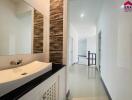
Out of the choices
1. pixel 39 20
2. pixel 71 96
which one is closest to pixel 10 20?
pixel 39 20

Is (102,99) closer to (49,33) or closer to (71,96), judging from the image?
(71,96)

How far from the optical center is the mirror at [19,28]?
1.54 m

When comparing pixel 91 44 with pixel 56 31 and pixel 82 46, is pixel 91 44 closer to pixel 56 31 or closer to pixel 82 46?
pixel 82 46

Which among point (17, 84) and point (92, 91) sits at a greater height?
point (17, 84)

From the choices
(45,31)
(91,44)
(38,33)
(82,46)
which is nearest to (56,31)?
(45,31)

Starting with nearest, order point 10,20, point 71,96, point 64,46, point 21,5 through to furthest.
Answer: point 10,20, point 21,5, point 64,46, point 71,96

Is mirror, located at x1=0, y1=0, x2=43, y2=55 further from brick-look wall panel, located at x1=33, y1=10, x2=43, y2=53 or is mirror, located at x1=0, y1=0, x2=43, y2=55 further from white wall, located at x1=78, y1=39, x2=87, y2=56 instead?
white wall, located at x1=78, y1=39, x2=87, y2=56

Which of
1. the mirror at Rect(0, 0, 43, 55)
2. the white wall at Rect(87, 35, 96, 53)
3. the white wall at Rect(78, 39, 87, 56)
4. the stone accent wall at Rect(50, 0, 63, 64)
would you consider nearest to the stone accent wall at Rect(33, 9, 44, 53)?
the mirror at Rect(0, 0, 43, 55)

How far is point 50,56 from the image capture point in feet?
8.79

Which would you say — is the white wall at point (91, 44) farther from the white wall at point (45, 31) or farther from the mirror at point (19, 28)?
the mirror at point (19, 28)

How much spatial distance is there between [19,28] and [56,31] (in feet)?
3.09

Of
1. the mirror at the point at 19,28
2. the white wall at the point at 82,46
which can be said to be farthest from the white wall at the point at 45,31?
the white wall at the point at 82,46

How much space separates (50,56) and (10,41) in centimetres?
114

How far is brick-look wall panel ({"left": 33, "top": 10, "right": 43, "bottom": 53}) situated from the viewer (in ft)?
7.89
